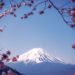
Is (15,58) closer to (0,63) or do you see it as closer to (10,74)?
(10,74)

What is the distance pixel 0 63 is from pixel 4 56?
71 centimetres

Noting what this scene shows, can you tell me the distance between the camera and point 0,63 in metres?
9.05

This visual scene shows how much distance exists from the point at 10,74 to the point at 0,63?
1.13 meters

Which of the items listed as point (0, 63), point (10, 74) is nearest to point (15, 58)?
point (10, 74)

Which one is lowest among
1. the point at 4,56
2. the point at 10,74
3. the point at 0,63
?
the point at 10,74

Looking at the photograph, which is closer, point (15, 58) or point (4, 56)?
point (4, 56)

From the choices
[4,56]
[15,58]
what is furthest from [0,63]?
[15,58]

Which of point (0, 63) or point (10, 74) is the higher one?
point (0, 63)

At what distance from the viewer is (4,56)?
8.44 metres

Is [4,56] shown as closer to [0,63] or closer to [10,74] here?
[0,63]

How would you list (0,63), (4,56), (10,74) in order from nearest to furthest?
1. (4,56)
2. (0,63)
3. (10,74)

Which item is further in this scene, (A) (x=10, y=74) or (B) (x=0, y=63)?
(A) (x=10, y=74)

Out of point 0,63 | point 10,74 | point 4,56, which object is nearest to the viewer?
point 4,56

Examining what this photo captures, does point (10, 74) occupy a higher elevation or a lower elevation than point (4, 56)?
lower
